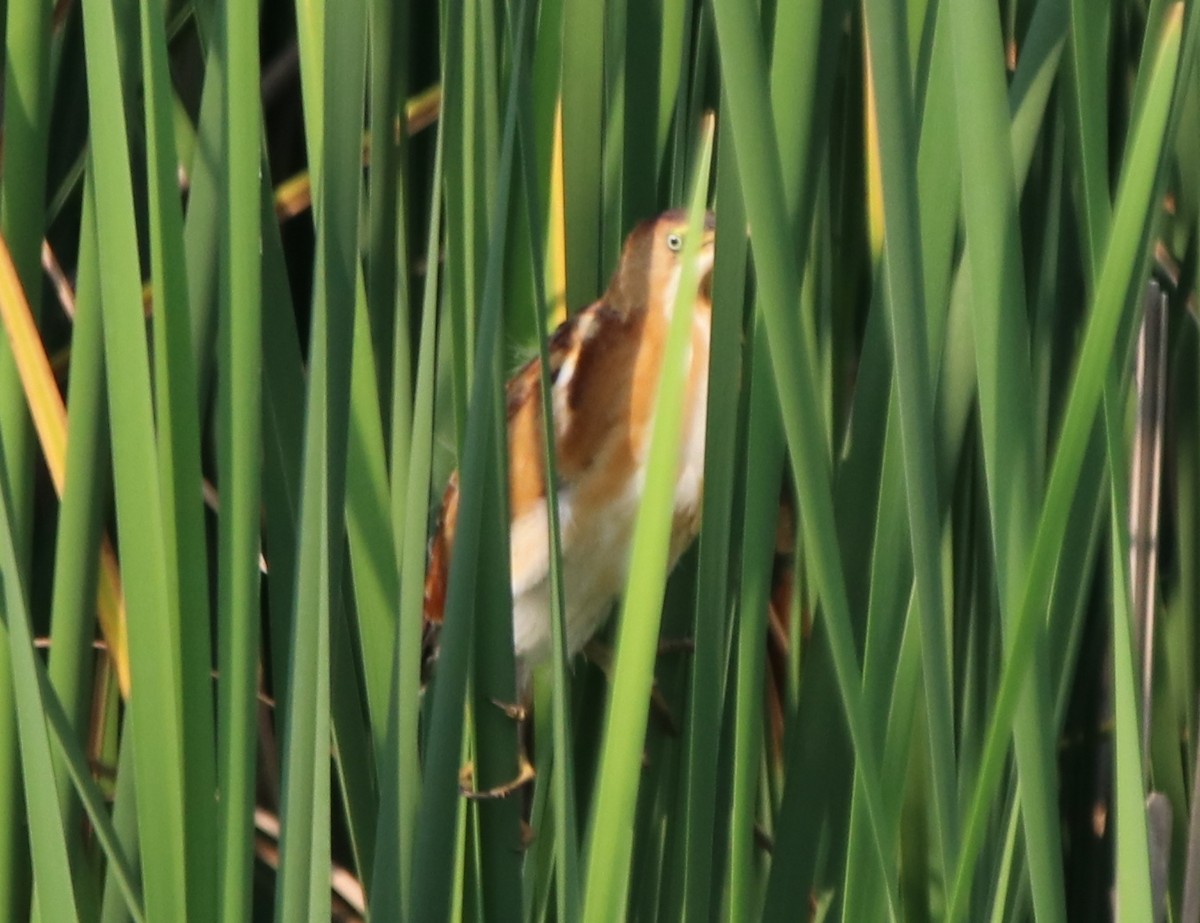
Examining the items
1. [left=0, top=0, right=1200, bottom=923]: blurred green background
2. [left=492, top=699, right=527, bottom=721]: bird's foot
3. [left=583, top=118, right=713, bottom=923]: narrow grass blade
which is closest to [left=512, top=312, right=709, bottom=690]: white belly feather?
[left=0, top=0, right=1200, bottom=923]: blurred green background

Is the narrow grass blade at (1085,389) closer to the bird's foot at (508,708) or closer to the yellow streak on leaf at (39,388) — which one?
the bird's foot at (508,708)

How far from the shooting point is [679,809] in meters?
0.77

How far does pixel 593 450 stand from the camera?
3.80 ft

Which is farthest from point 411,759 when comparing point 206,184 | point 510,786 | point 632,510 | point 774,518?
point 632,510

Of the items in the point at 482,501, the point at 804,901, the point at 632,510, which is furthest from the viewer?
the point at 632,510

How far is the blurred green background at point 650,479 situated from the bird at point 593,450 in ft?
0.68

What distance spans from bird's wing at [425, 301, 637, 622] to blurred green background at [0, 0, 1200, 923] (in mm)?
224

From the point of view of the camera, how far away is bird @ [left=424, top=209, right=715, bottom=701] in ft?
3.70

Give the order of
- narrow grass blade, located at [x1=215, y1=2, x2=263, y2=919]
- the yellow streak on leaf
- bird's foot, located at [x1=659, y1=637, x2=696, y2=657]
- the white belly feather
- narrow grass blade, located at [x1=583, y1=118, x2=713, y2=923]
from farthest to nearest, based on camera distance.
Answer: the white belly feather → bird's foot, located at [x1=659, y1=637, x2=696, y2=657] → the yellow streak on leaf → narrow grass blade, located at [x1=215, y1=2, x2=263, y2=919] → narrow grass blade, located at [x1=583, y1=118, x2=713, y2=923]

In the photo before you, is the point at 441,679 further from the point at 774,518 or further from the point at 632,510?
the point at 632,510

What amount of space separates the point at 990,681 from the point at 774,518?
0.21 metres

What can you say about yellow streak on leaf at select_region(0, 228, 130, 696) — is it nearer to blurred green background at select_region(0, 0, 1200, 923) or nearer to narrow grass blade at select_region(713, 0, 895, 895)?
blurred green background at select_region(0, 0, 1200, 923)

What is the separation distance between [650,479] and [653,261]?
506 millimetres

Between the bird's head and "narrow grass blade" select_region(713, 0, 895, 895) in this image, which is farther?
the bird's head
